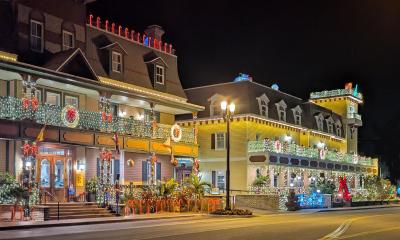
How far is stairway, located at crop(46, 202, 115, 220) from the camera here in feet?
87.4

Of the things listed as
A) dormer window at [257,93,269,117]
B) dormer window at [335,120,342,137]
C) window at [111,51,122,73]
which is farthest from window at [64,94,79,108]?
dormer window at [335,120,342,137]

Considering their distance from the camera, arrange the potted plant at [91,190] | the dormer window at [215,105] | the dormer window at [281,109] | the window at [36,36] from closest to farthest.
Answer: the potted plant at [91,190]
the window at [36,36]
the dormer window at [215,105]
the dormer window at [281,109]

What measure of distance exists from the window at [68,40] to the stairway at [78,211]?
959 cm

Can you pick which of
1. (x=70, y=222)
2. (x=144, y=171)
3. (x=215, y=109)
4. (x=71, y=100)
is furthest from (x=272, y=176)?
(x=70, y=222)

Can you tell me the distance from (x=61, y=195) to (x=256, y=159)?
785 inches

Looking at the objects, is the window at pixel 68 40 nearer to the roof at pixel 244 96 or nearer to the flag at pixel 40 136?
the flag at pixel 40 136

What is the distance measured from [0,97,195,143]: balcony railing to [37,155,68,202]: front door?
2.71 m

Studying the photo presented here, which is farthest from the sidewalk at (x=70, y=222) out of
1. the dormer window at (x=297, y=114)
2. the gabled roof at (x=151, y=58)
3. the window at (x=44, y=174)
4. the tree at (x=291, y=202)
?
the dormer window at (x=297, y=114)

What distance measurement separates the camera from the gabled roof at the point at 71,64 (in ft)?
98.1

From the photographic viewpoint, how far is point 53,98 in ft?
104

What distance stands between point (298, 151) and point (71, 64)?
27.3m

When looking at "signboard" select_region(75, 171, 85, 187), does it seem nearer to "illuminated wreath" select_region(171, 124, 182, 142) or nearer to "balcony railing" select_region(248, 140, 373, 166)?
"illuminated wreath" select_region(171, 124, 182, 142)

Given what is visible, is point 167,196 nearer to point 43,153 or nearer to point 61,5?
point 43,153

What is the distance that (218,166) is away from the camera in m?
48.9
